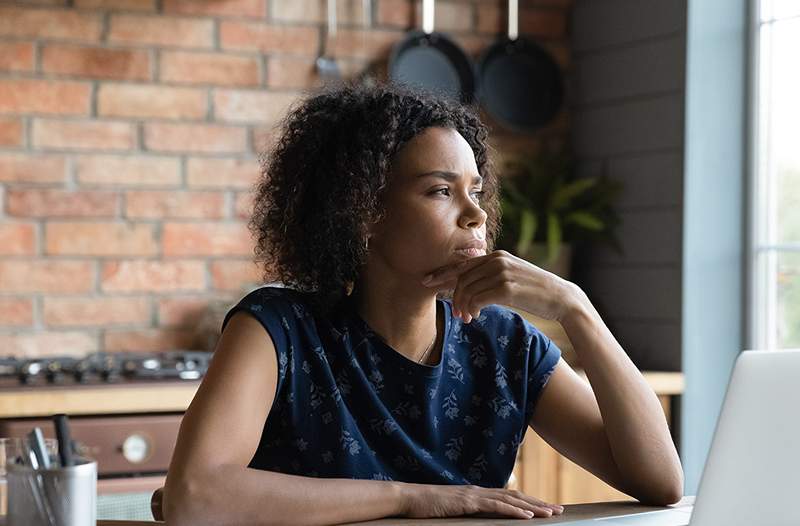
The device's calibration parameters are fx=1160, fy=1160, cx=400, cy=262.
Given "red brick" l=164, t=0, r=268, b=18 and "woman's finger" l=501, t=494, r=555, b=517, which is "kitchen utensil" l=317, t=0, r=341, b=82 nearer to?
"red brick" l=164, t=0, r=268, b=18

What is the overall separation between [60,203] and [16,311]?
31 centimetres

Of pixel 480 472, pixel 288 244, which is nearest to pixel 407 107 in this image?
pixel 288 244

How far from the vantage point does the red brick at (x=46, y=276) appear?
10.1 feet

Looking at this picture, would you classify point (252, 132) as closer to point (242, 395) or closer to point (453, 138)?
point (453, 138)

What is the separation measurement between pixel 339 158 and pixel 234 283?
1496 millimetres

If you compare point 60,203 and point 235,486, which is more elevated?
point 60,203

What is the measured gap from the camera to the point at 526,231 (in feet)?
11.2

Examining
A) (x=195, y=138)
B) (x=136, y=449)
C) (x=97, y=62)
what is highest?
(x=97, y=62)

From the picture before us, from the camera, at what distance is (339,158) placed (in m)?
1.91

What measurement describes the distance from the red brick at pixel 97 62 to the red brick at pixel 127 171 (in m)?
0.23

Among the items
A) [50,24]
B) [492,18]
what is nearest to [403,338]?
[50,24]

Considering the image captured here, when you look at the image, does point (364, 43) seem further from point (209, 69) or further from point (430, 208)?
point (430, 208)

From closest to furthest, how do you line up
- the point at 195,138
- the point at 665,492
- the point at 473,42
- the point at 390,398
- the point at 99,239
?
the point at 665,492 < the point at 390,398 < the point at 99,239 < the point at 195,138 < the point at 473,42

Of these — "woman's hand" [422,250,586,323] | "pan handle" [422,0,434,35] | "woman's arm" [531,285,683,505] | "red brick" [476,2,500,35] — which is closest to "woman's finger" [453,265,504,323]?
"woman's hand" [422,250,586,323]
